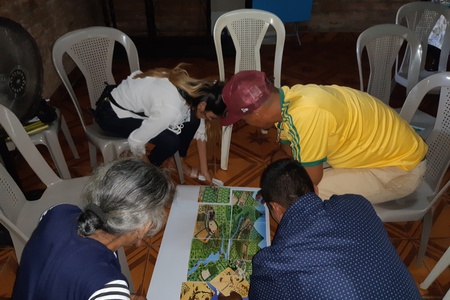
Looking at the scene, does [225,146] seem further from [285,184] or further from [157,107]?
[285,184]

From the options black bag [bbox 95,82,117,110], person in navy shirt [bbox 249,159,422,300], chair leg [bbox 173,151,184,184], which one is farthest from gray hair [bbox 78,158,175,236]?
chair leg [bbox 173,151,184,184]

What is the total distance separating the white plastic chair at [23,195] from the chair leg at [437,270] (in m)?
1.53

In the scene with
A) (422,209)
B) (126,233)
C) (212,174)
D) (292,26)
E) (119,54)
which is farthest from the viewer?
(292,26)

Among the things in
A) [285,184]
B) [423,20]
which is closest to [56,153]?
[285,184]

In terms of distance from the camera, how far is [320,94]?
5.40 ft

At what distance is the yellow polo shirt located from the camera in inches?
62.9

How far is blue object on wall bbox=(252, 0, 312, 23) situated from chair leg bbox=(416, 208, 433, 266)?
10.5 ft

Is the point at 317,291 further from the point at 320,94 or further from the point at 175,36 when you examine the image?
the point at 175,36

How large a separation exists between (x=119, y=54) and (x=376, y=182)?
373 centimetres

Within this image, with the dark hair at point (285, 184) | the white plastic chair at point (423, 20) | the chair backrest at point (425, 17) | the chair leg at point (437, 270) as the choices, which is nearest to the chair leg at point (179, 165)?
the dark hair at point (285, 184)

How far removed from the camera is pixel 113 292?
1.04m

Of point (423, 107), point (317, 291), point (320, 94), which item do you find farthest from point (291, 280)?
point (423, 107)

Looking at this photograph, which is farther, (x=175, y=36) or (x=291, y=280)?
(x=175, y=36)

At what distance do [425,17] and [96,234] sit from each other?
129 inches
